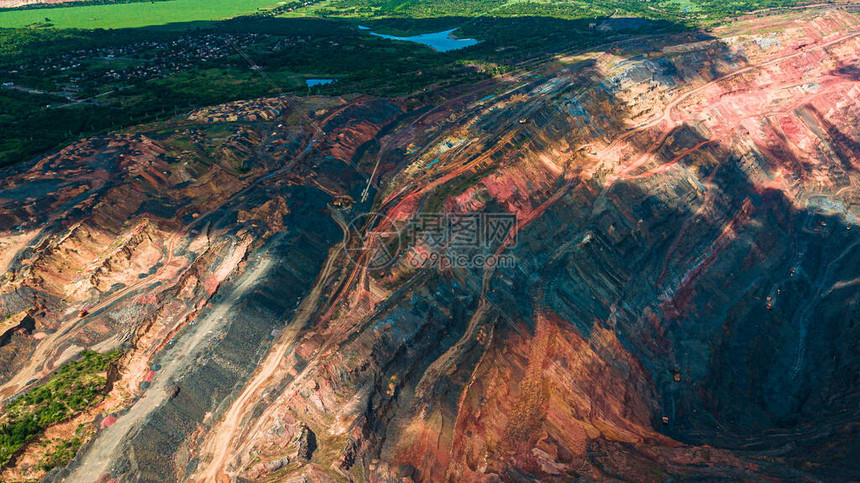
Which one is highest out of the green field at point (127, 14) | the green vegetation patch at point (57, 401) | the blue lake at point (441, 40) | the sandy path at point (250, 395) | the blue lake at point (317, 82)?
the green field at point (127, 14)

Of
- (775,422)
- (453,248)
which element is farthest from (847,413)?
(453,248)

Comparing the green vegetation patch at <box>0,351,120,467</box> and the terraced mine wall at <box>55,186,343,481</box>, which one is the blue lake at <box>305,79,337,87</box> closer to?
the terraced mine wall at <box>55,186,343,481</box>

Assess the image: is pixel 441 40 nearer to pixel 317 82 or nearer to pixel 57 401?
pixel 317 82

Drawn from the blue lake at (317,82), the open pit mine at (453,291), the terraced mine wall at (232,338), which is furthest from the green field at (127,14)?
the terraced mine wall at (232,338)

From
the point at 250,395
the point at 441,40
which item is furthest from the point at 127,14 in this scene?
the point at 250,395

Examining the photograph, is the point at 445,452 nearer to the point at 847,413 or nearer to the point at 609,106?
the point at 847,413

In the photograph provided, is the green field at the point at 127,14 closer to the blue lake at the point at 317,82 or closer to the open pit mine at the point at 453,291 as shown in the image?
the blue lake at the point at 317,82
